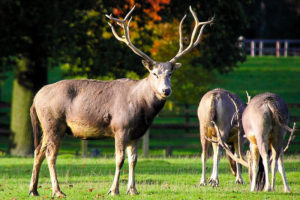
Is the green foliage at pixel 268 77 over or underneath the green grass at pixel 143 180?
over

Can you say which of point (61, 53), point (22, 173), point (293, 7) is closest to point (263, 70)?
point (293, 7)

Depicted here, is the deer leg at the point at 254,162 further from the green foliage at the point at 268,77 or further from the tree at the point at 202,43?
the green foliage at the point at 268,77

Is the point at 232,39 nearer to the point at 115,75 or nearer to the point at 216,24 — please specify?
the point at 216,24

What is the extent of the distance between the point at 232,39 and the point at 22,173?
11.3 metres

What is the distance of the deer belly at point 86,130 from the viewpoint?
1156 centimetres

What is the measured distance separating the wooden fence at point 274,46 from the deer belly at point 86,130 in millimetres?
48327

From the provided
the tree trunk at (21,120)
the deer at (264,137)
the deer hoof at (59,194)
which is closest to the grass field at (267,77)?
the tree trunk at (21,120)

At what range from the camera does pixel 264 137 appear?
455 inches

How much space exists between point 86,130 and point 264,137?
10.4 feet

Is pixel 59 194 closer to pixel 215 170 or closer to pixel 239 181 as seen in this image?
pixel 215 170

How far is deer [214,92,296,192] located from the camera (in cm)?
1150

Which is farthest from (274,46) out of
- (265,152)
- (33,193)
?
(33,193)

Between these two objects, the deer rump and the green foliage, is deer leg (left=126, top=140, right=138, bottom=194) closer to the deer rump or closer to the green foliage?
the deer rump

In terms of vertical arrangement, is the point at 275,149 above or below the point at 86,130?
below
